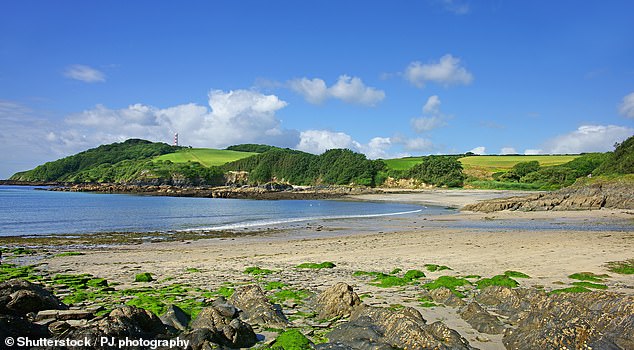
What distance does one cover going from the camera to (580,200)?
45.7 m

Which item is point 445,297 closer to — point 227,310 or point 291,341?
point 291,341

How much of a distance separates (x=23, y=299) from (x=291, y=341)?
4.94m

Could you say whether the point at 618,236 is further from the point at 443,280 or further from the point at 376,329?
the point at 376,329

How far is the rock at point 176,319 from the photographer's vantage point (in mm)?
7446

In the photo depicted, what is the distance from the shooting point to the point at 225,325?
6.98 metres

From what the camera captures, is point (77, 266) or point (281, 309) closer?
point (281, 309)

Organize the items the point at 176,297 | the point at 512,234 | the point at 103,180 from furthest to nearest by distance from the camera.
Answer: the point at 103,180
the point at 512,234
the point at 176,297

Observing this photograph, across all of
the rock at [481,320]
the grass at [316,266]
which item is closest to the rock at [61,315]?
the rock at [481,320]

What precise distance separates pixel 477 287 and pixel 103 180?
179803mm

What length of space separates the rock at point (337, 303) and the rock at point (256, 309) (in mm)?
838

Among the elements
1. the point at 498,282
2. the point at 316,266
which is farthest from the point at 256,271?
the point at 498,282

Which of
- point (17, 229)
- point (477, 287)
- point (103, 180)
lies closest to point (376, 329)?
point (477, 287)

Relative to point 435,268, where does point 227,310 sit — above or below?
above

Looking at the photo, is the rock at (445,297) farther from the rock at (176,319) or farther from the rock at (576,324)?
the rock at (176,319)
